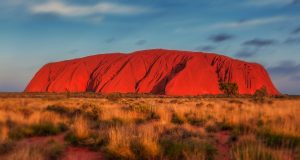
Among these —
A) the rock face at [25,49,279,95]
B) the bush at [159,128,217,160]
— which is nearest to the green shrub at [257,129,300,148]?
the bush at [159,128,217,160]

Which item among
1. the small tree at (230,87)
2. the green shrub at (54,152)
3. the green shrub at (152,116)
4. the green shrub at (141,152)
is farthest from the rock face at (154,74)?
the green shrub at (141,152)

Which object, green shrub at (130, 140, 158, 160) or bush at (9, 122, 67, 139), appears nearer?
green shrub at (130, 140, 158, 160)

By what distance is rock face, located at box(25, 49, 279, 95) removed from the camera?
75562 millimetres

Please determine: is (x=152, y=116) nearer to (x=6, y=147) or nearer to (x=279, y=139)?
(x=279, y=139)

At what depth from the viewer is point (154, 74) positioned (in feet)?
260

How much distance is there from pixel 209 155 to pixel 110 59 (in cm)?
8570

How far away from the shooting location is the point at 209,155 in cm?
578

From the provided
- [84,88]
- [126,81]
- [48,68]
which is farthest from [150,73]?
[48,68]

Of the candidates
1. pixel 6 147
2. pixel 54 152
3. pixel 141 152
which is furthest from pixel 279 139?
pixel 6 147

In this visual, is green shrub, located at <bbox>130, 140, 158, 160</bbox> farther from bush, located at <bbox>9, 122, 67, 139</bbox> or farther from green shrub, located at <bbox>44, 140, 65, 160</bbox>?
bush, located at <bbox>9, 122, 67, 139</bbox>

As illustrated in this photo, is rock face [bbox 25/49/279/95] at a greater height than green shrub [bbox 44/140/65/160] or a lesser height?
greater

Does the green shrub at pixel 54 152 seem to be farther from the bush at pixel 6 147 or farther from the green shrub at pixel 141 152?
the green shrub at pixel 141 152

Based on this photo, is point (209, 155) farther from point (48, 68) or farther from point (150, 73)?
point (48, 68)

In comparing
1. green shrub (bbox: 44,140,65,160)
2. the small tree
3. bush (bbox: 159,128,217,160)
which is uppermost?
the small tree
